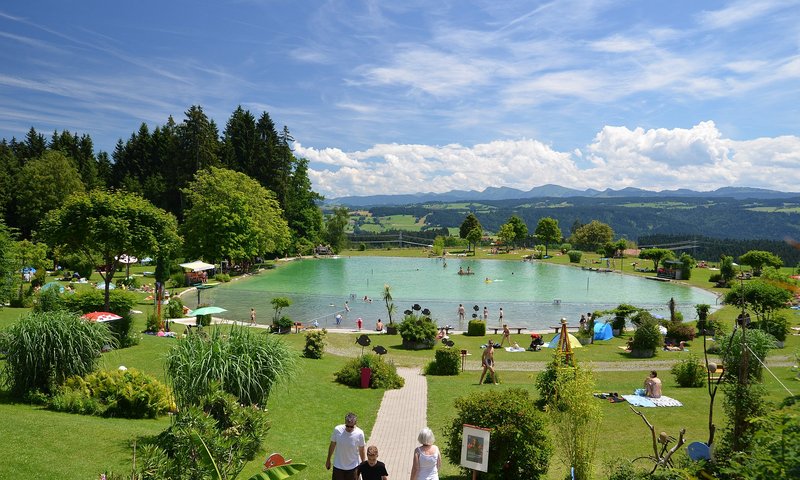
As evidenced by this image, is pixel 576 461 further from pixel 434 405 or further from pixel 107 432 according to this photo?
pixel 107 432

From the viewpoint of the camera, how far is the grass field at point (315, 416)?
26.0 feet

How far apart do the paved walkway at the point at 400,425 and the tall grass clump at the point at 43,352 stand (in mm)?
6685

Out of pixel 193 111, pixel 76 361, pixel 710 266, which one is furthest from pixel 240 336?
pixel 710 266

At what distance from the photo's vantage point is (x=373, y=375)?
15.6 metres

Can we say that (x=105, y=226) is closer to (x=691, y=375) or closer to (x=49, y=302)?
(x=49, y=302)

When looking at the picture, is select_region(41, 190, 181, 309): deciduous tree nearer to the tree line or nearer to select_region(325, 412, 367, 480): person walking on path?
select_region(325, 412, 367, 480): person walking on path

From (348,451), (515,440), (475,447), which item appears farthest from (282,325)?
(475,447)

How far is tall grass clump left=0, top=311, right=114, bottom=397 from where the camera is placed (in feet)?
35.5

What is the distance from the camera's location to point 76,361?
11.2m

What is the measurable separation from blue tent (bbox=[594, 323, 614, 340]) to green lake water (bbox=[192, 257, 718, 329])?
4274 millimetres

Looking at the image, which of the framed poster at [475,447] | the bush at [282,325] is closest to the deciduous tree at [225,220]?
the bush at [282,325]

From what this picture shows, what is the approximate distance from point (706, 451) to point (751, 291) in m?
20.8

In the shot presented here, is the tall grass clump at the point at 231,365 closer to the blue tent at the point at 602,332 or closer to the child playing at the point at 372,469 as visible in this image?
the child playing at the point at 372,469

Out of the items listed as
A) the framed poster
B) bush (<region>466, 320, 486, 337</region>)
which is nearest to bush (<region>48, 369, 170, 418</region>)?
the framed poster
